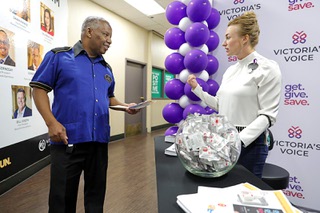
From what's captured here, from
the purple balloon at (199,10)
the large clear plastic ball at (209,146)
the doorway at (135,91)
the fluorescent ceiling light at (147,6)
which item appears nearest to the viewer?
the large clear plastic ball at (209,146)

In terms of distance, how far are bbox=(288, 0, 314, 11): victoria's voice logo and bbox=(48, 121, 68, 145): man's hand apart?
2226 mm

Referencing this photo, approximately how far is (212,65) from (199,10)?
0.57m

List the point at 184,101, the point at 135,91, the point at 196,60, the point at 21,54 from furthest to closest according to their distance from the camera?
the point at 135,91 → the point at 21,54 → the point at 184,101 → the point at 196,60

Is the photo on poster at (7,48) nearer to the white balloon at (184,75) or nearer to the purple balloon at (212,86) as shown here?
the white balloon at (184,75)

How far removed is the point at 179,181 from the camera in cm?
78

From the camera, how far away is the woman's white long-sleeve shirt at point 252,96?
1.03 m

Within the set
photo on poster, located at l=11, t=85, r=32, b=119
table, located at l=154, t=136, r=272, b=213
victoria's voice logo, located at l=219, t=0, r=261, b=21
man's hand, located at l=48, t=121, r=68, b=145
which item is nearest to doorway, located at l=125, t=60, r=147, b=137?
photo on poster, located at l=11, t=85, r=32, b=119

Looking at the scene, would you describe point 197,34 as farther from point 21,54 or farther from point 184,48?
point 21,54

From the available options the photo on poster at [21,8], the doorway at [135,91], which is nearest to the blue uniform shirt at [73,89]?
the photo on poster at [21,8]

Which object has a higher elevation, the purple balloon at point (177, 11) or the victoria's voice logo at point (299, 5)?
the purple balloon at point (177, 11)

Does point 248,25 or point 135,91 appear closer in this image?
point 248,25

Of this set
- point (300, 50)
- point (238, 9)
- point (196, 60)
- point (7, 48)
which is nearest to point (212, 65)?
point (196, 60)

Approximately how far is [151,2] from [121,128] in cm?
298

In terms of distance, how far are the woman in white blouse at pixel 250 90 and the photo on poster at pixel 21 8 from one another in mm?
2317
